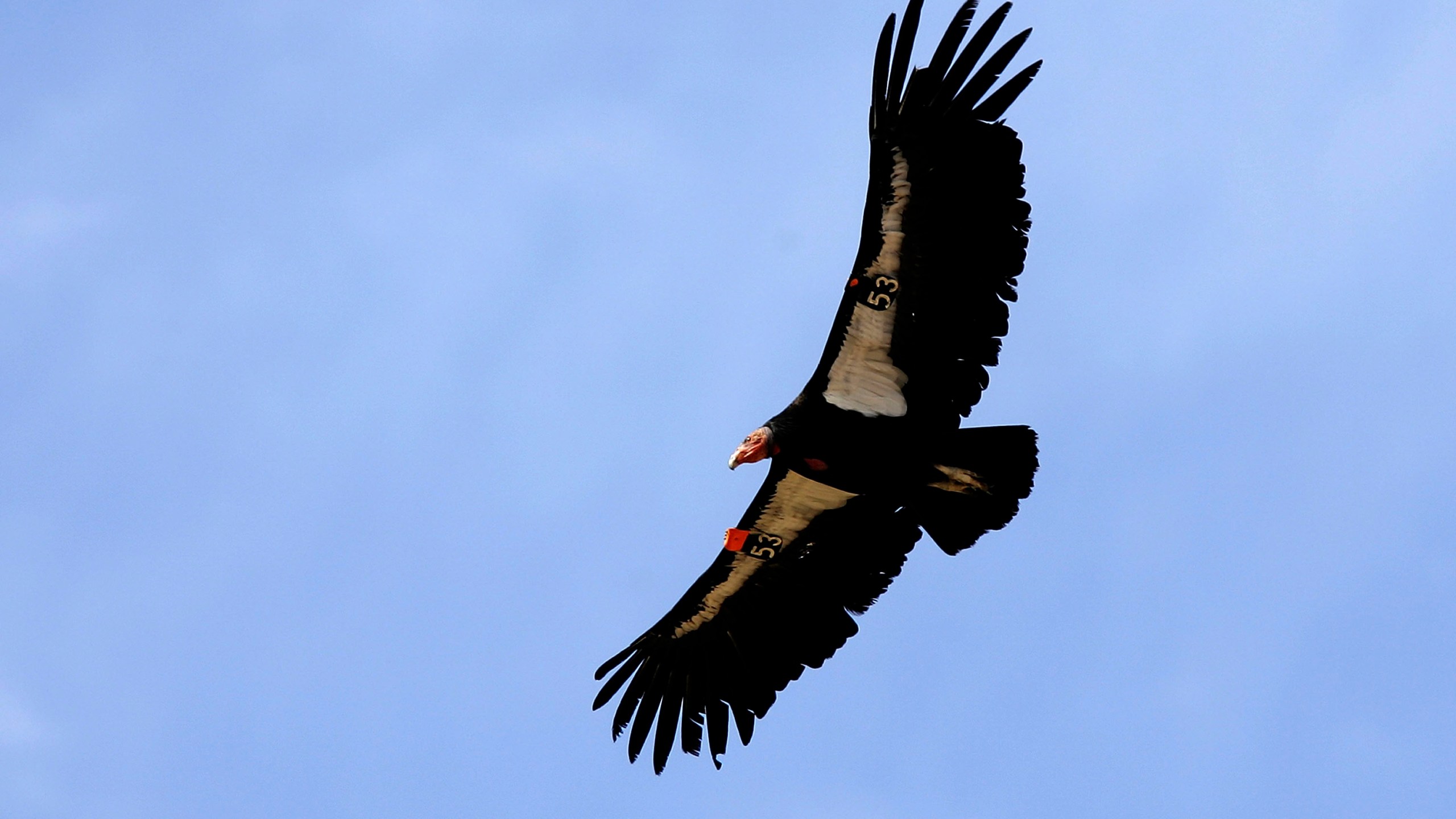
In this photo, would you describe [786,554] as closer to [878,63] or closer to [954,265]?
[954,265]

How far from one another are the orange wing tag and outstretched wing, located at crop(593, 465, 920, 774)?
12mm

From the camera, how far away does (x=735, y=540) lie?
16.3 meters

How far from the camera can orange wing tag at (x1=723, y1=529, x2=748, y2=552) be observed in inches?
642

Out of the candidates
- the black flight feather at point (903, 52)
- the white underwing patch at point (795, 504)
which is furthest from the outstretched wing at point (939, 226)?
the white underwing patch at point (795, 504)

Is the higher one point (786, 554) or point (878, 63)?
point (878, 63)

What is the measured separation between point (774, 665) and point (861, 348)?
3519 millimetres

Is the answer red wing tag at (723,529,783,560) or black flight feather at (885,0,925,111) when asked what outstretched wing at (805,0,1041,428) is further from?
red wing tag at (723,529,783,560)

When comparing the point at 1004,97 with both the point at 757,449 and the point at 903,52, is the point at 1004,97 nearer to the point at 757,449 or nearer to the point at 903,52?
the point at 903,52

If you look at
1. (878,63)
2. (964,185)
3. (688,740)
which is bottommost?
(688,740)

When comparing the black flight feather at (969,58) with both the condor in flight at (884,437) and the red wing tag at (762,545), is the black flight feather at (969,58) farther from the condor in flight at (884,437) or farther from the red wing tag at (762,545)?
the red wing tag at (762,545)

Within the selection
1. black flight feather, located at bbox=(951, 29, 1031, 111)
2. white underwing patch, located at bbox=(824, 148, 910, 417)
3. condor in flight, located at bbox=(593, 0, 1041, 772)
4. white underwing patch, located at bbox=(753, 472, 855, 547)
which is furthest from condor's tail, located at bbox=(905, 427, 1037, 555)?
black flight feather, located at bbox=(951, 29, 1031, 111)

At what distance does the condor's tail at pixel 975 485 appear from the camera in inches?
566

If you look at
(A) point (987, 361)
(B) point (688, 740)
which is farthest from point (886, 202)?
(B) point (688, 740)

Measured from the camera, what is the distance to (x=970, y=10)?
530 inches
